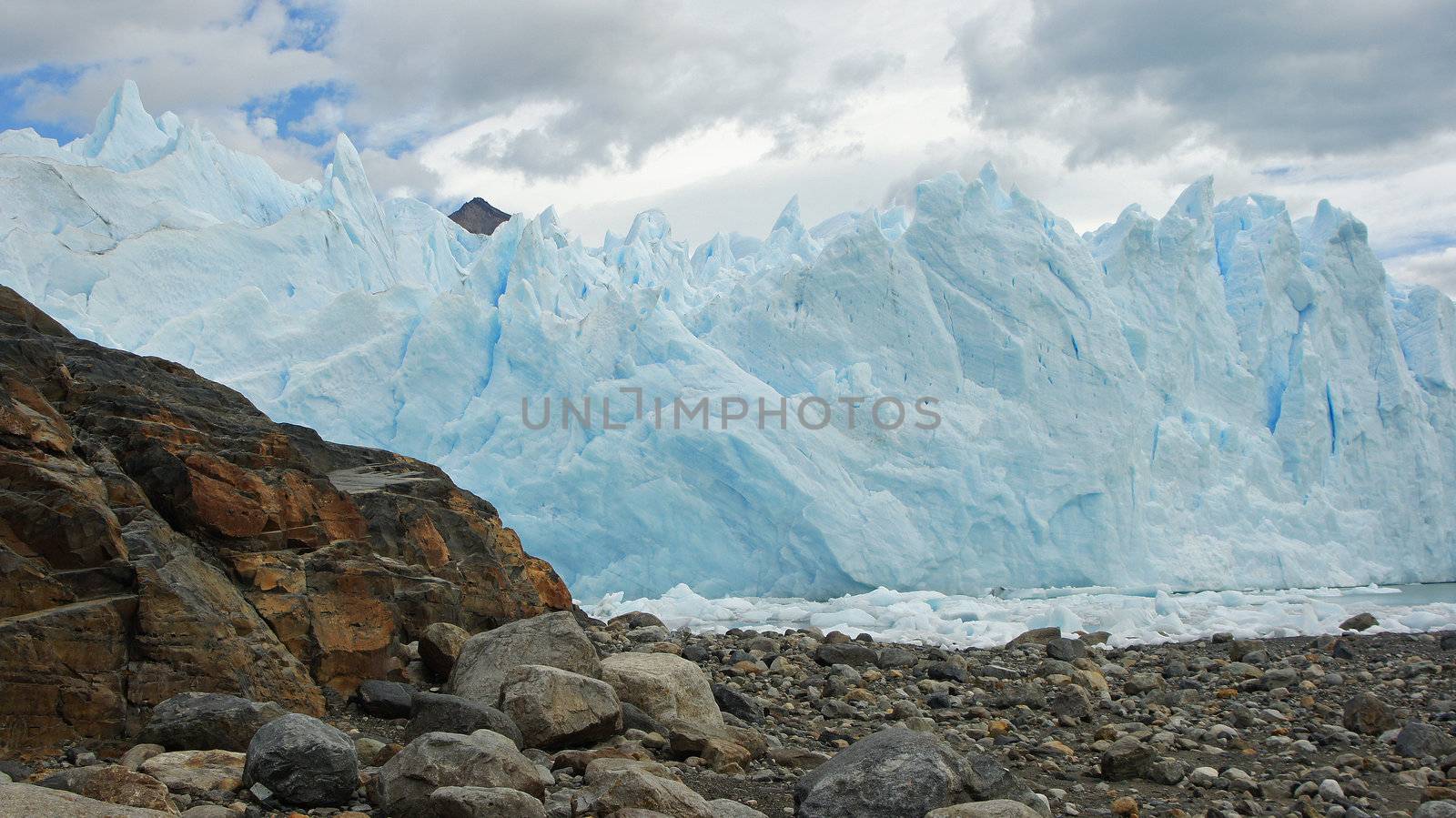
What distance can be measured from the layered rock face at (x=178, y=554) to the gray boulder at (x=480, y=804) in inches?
54.8

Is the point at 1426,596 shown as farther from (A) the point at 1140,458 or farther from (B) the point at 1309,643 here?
(B) the point at 1309,643

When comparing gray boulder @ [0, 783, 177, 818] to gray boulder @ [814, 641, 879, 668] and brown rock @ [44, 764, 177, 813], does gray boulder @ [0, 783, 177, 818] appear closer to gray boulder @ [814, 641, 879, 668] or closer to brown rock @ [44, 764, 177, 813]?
brown rock @ [44, 764, 177, 813]

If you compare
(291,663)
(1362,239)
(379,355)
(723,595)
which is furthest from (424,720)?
(1362,239)

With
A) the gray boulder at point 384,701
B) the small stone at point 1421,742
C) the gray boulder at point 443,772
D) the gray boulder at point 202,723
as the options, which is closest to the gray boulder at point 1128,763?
the small stone at point 1421,742

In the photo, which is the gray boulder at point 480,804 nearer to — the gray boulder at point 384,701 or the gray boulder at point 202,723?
the gray boulder at point 202,723

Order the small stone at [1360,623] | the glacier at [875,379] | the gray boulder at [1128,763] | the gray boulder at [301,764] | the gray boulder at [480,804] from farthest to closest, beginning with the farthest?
1. the glacier at [875,379]
2. the small stone at [1360,623]
3. the gray boulder at [1128,763]
4. the gray boulder at [301,764]
5. the gray boulder at [480,804]

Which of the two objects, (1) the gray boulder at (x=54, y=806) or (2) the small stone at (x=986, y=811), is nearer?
(1) the gray boulder at (x=54, y=806)

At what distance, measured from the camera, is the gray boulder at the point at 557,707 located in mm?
4215

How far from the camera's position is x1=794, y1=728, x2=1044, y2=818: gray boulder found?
142 inches

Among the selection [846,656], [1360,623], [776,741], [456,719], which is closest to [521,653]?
[456,719]

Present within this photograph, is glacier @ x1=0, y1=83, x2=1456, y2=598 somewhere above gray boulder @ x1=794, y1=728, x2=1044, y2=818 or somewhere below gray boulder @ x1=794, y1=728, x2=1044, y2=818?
above

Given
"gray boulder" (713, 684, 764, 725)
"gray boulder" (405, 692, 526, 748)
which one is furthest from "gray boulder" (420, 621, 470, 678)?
"gray boulder" (713, 684, 764, 725)

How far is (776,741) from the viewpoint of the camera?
207 inches

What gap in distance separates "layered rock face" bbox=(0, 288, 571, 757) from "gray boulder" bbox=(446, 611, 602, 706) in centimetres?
44
